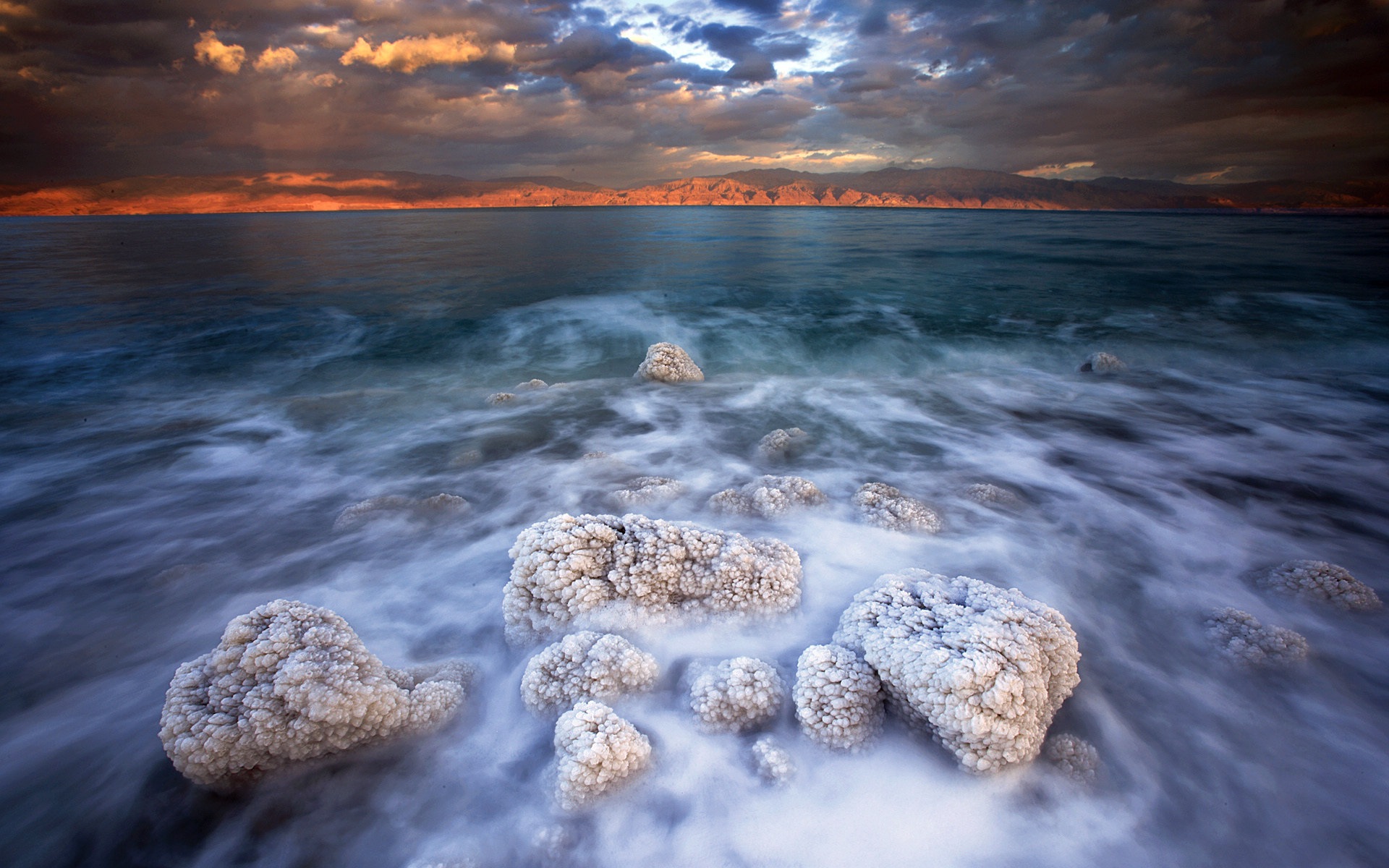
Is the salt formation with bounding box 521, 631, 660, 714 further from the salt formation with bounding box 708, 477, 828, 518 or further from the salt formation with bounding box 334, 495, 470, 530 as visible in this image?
the salt formation with bounding box 334, 495, 470, 530

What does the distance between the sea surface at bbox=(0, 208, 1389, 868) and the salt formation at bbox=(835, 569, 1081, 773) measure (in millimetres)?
165

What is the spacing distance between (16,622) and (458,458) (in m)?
2.98

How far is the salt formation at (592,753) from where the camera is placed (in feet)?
7.48

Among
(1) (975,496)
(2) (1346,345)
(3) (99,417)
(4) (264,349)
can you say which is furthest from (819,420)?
(2) (1346,345)

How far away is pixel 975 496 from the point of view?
473cm

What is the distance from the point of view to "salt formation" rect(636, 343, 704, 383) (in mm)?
8141

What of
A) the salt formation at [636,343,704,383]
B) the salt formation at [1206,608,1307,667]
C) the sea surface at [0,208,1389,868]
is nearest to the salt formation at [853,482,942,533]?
the sea surface at [0,208,1389,868]

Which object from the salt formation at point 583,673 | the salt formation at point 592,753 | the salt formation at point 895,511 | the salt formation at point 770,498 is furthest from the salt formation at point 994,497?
the salt formation at point 592,753

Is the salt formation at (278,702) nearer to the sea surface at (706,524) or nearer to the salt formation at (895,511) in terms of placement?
the sea surface at (706,524)

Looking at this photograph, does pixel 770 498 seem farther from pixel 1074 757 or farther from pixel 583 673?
pixel 1074 757

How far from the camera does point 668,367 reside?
8.16 metres

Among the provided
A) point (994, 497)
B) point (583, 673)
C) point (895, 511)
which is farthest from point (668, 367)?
point (583, 673)

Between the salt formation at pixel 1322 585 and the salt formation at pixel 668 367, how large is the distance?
620 cm

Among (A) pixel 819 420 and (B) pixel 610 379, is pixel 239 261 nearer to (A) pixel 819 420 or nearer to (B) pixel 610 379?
(B) pixel 610 379
